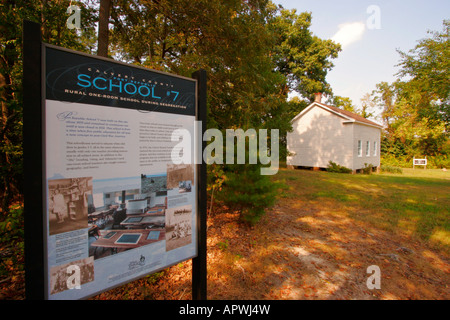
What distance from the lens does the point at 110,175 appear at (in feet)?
6.64

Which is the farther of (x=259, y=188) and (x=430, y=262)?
(x=259, y=188)

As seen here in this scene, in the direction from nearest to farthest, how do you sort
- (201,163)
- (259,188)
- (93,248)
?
(93,248), (201,163), (259,188)

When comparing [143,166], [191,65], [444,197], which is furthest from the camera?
[444,197]

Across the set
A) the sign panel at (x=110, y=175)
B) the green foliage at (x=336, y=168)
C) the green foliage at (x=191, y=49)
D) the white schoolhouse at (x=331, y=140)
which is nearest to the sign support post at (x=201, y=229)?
the sign panel at (x=110, y=175)

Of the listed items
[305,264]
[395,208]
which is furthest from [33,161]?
[395,208]

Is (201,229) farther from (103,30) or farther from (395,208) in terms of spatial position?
(395,208)

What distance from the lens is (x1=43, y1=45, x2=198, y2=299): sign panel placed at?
1.79m

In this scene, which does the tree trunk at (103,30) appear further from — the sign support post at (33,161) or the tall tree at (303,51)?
the tall tree at (303,51)

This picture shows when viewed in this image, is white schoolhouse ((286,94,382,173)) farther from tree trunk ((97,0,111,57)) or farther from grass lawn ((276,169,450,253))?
tree trunk ((97,0,111,57))
